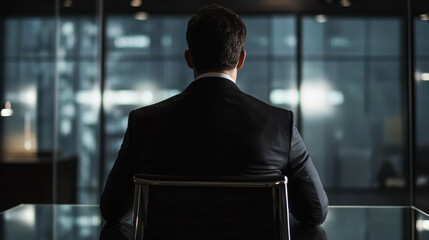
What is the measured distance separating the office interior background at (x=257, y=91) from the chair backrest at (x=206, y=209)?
483 centimetres

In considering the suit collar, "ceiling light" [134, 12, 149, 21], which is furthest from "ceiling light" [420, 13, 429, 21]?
the suit collar

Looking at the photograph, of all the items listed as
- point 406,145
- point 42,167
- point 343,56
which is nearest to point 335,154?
point 406,145

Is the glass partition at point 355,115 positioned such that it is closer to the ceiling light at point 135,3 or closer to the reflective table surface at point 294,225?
the ceiling light at point 135,3

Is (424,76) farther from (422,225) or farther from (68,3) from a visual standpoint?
(422,225)

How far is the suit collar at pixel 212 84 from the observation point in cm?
110

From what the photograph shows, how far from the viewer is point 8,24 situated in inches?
223

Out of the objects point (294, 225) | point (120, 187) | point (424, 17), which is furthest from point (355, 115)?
point (120, 187)

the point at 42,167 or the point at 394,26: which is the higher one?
the point at 394,26

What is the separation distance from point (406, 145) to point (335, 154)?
101cm

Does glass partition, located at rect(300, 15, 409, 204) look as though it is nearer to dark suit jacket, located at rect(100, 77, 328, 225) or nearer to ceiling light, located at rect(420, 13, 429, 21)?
ceiling light, located at rect(420, 13, 429, 21)

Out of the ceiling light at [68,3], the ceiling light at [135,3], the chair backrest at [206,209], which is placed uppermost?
the ceiling light at [135,3]

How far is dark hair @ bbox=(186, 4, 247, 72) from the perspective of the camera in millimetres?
1110

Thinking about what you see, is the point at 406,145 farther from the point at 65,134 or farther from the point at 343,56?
the point at 65,134

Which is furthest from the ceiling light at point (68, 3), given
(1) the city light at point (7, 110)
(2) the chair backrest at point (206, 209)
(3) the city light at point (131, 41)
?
(2) the chair backrest at point (206, 209)
